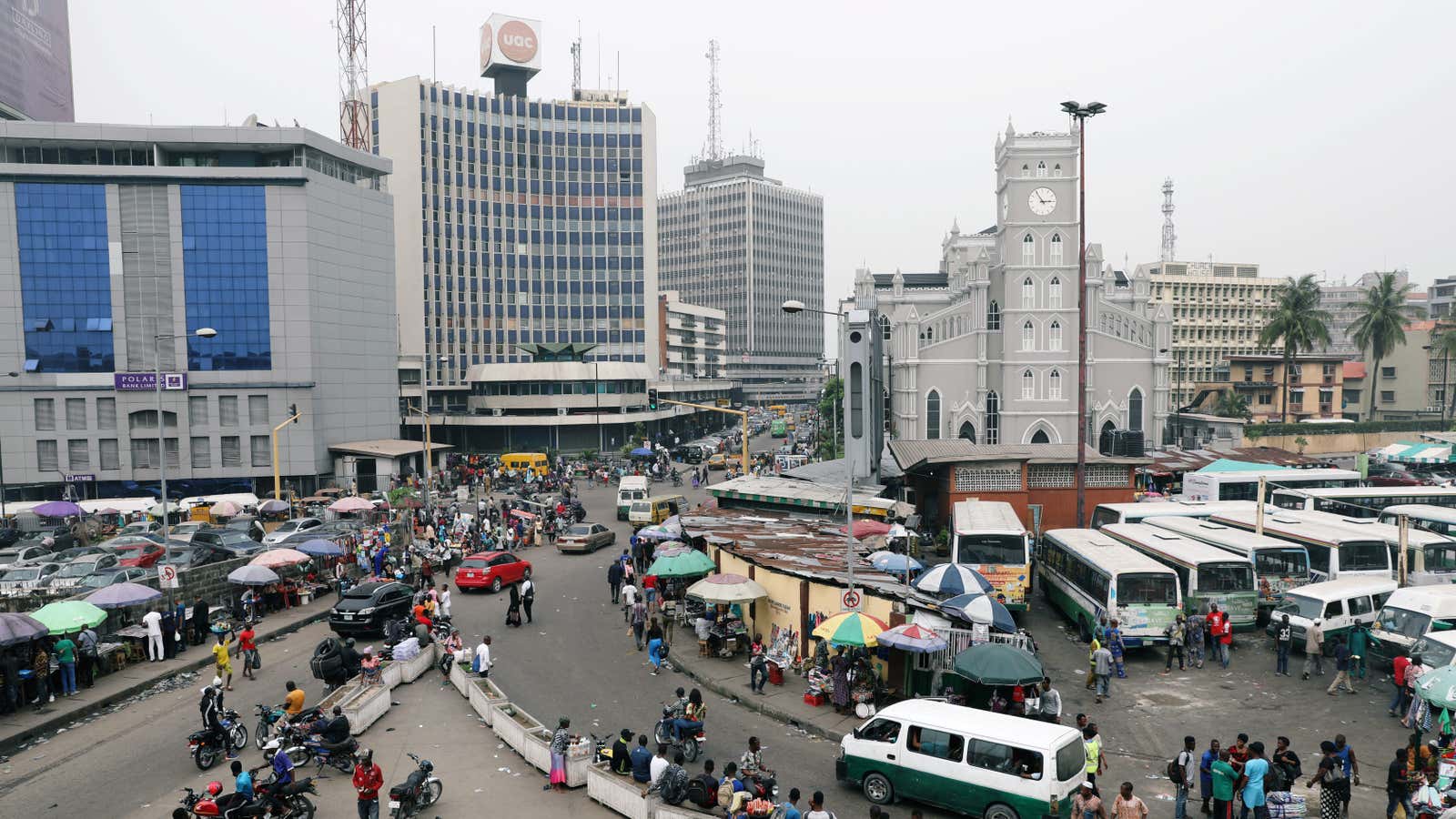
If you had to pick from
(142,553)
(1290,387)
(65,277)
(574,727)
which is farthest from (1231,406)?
(65,277)

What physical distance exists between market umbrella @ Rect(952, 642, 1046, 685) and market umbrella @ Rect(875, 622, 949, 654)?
1.96ft

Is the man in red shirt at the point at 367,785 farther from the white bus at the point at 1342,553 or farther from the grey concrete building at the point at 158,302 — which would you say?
the grey concrete building at the point at 158,302

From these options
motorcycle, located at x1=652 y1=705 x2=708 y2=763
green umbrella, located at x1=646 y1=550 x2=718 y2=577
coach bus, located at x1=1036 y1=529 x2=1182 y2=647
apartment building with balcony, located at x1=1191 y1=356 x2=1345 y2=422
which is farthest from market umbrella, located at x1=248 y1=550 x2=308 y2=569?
apartment building with balcony, located at x1=1191 y1=356 x2=1345 y2=422

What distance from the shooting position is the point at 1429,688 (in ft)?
49.1

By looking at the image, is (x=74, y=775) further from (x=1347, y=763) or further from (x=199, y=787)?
(x=1347, y=763)

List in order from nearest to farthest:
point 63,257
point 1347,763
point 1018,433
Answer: point 1347,763 → point 63,257 → point 1018,433

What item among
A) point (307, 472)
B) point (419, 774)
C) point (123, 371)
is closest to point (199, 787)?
point (419, 774)

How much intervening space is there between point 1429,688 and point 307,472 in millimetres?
61249

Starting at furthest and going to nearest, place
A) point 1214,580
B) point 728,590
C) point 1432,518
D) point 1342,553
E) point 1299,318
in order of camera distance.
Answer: point 1299,318
point 1432,518
point 1342,553
point 1214,580
point 728,590

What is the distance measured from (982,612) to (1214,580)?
366 inches

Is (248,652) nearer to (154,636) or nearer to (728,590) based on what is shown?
(154,636)

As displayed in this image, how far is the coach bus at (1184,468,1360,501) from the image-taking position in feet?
123

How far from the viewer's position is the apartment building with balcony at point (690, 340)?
124500 mm

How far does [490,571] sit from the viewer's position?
30391 mm
